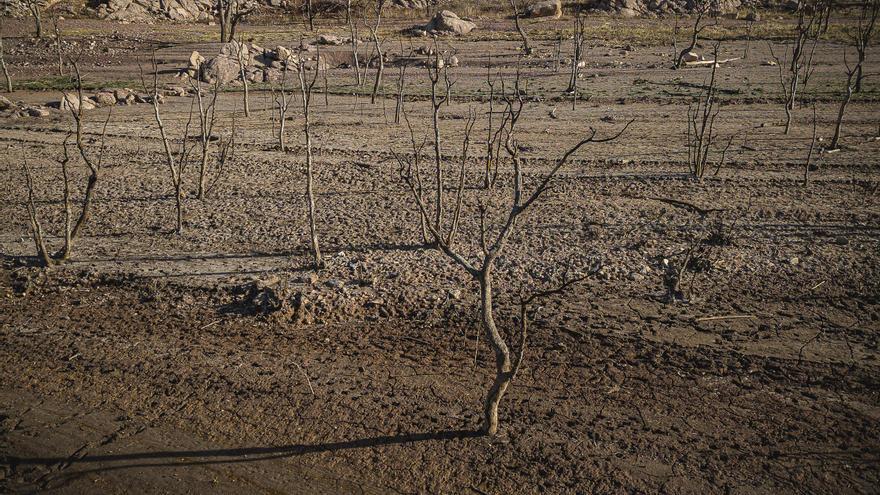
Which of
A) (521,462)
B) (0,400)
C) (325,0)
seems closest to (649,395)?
(521,462)

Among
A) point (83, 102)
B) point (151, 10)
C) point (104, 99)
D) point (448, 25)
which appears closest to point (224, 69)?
point (104, 99)

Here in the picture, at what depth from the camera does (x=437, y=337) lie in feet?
21.7

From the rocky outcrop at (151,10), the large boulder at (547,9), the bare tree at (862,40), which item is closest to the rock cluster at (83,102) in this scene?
the bare tree at (862,40)

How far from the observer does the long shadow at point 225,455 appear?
5.01m

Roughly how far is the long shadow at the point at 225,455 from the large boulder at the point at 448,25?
34389mm

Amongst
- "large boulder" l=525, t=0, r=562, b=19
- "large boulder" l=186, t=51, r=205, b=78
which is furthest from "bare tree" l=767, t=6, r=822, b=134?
"large boulder" l=186, t=51, r=205, b=78

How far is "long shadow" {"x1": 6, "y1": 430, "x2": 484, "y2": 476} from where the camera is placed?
5.01 m

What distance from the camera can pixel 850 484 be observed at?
4562mm

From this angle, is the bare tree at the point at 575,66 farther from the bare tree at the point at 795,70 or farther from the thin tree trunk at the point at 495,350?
the thin tree trunk at the point at 495,350

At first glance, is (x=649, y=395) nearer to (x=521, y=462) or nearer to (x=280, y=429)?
(x=521, y=462)

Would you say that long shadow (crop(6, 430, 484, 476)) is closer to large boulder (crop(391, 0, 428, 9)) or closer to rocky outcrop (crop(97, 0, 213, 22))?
rocky outcrop (crop(97, 0, 213, 22))

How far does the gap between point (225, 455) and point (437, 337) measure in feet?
7.40

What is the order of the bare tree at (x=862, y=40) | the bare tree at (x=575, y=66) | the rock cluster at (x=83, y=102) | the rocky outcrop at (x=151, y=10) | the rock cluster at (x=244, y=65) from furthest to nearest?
1. the rocky outcrop at (x=151, y=10)
2. the rock cluster at (x=244, y=65)
3. the rock cluster at (x=83, y=102)
4. the bare tree at (x=575, y=66)
5. the bare tree at (x=862, y=40)

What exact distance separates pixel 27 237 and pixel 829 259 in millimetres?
10017
